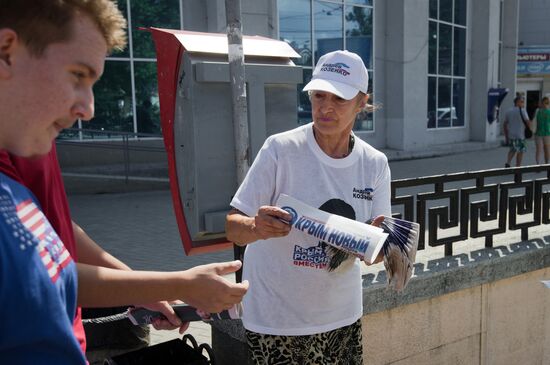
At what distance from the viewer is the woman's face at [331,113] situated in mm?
2146

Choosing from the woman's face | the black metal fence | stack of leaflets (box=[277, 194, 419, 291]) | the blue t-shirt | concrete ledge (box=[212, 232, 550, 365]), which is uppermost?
the woman's face

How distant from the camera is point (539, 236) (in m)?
4.50

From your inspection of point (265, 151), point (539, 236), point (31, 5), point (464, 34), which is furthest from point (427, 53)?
point (31, 5)

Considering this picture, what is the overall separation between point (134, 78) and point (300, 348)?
10869 mm

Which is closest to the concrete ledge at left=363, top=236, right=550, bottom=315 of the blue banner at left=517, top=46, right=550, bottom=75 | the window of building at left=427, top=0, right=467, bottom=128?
the window of building at left=427, top=0, right=467, bottom=128

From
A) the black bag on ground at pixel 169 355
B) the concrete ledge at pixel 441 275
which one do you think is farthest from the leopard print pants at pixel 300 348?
the concrete ledge at pixel 441 275

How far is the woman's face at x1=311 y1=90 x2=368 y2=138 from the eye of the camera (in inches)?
84.5

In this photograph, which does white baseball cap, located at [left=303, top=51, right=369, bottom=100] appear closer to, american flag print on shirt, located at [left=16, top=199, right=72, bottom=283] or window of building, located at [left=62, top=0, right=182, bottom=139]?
american flag print on shirt, located at [left=16, top=199, right=72, bottom=283]

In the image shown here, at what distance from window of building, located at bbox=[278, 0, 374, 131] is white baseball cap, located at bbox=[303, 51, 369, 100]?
11571 millimetres

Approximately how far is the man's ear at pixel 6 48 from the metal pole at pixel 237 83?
249 centimetres

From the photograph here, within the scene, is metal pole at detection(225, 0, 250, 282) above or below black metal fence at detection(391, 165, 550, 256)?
above

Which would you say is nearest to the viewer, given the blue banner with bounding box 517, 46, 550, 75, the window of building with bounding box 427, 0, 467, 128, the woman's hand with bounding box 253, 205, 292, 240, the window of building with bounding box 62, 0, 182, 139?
the woman's hand with bounding box 253, 205, 292, 240

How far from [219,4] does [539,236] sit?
8427 millimetres

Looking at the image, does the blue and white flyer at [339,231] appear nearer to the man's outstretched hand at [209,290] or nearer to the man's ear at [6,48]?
the man's outstretched hand at [209,290]
